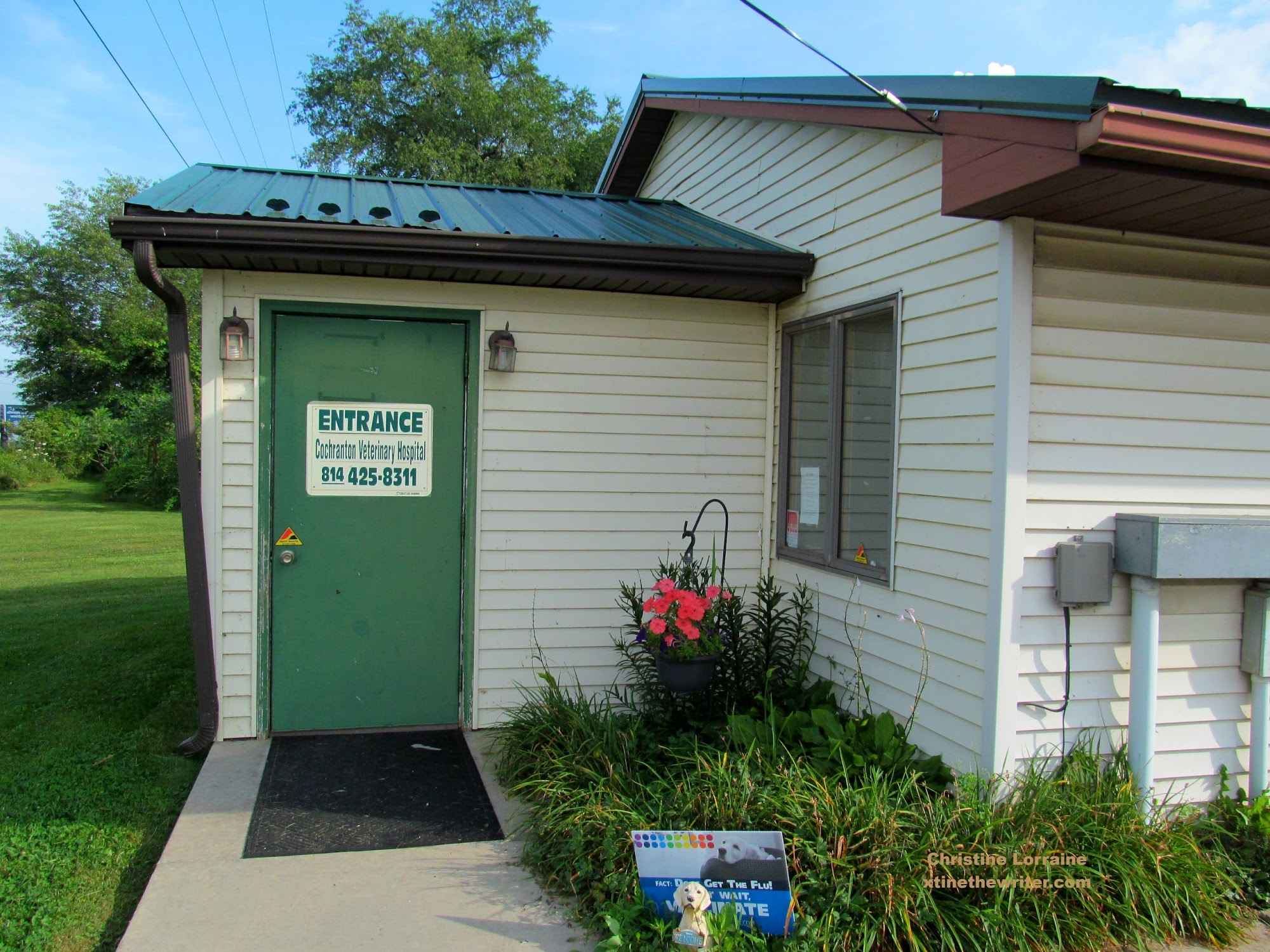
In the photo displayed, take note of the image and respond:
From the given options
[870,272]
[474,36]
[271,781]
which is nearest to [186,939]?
[271,781]

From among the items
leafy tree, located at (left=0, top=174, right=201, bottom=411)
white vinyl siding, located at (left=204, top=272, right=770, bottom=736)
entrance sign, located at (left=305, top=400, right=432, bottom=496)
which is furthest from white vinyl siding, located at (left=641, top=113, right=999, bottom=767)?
leafy tree, located at (left=0, top=174, right=201, bottom=411)

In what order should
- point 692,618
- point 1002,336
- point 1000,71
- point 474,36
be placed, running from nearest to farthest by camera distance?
point 1000,71, point 1002,336, point 692,618, point 474,36

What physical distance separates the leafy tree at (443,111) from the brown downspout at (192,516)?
21.1 meters

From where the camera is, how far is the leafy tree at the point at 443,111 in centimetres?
2553

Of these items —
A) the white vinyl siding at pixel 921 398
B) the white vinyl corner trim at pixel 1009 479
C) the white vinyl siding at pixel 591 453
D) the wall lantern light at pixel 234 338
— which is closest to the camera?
the white vinyl corner trim at pixel 1009 479

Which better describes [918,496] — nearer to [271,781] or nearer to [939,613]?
[939,613]

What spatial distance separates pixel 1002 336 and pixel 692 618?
1793 mm

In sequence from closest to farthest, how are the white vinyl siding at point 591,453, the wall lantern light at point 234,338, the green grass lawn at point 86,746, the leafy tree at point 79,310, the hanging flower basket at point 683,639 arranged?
the green grass lawn at point 86,746, the hanging flower basket at point 683,639, the wall lantern light at point 234,338, the white vinyl siding at point 591,453, the leafy tree at point 79,310

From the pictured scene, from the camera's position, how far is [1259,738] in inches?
146

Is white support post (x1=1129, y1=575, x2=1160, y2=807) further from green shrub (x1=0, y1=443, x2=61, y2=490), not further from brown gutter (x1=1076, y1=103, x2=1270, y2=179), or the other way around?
green shrub (x1=0, y1=443, x2=61, y2=490)

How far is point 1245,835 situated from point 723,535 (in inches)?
112

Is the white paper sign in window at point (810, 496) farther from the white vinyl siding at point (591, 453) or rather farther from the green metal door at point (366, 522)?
the green metal door at point (366, 522)

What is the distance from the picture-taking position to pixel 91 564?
11.5m

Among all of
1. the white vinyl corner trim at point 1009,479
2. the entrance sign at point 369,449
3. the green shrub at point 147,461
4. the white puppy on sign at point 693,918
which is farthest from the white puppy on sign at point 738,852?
the green shrub at point 147,461
